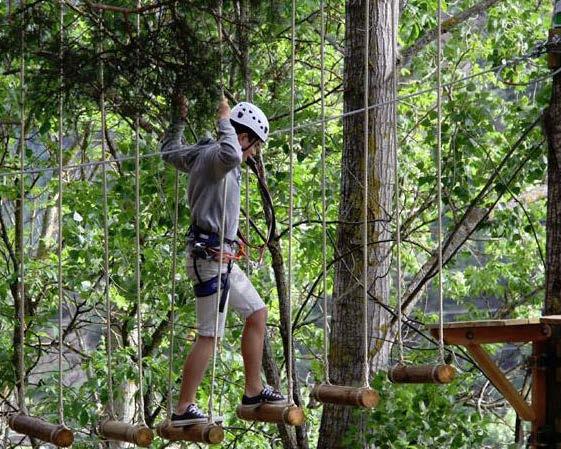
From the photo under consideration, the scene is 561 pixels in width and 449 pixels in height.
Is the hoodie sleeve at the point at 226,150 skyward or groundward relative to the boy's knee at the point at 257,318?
skyward

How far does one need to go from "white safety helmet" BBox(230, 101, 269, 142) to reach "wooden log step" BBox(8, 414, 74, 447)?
121 cm

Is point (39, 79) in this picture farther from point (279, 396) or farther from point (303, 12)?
point (303, 12)

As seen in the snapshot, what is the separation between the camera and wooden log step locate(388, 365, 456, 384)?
3.73m

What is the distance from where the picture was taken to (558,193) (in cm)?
464

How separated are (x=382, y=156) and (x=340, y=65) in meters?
3.35

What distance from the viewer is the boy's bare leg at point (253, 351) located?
157 inches

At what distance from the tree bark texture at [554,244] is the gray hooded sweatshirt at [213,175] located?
140 centimetres

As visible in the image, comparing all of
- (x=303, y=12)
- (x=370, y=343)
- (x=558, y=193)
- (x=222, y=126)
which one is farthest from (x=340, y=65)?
(x=222, y=126)

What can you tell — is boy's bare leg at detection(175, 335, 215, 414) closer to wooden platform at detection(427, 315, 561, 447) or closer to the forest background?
wooden platform at detection(427, 315, 561, 447)

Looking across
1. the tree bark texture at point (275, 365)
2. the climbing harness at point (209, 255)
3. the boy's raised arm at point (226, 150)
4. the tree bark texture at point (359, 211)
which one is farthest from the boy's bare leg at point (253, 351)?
the tree bark texture at point (275, 365)

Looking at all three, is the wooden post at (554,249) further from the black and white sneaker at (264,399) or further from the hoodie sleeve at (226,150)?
the hoodie sleeve at (226,150)

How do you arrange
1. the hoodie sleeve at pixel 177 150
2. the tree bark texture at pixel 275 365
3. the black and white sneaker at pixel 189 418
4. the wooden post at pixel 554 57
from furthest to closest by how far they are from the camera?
1. the tree bark texture at pixel 275 365
2. the wooden post at pixel 554 57
3. the hoodie sleeve at pixel 177 150
4. the black and white sneaker at pixel 189 418

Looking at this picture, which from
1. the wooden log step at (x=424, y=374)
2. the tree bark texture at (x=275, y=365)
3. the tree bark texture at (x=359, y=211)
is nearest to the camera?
the wooden log step at (x=424, y=374)

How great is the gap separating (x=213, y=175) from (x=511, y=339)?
1312 mm
